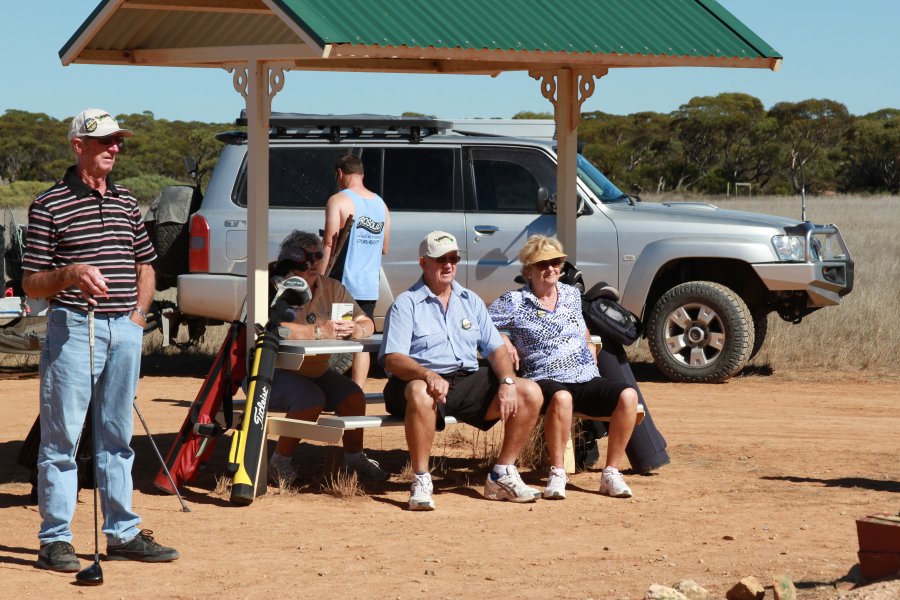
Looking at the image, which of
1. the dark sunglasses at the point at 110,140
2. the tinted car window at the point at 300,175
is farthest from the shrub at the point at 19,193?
the dark sunglasses at the point at 110,140

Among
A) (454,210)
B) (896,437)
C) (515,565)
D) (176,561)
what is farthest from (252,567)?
(454,210)

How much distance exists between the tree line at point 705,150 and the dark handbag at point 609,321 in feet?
137

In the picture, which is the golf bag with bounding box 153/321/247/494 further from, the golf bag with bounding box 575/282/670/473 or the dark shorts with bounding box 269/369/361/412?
the golf bag with bounding box 575/282/670/473

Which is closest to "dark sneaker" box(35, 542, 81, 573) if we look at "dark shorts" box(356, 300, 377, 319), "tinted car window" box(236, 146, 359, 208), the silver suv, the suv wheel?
"dark shorts" box(356, 300, 377, 319)

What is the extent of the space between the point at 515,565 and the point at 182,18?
399cm

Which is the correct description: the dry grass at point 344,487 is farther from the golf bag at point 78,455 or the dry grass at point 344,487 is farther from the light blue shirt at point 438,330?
the golf bag at point 78,455

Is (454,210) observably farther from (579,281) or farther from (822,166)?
(822,166)

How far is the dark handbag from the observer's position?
314 inches

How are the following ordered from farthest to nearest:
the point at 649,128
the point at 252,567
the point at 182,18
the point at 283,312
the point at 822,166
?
the point at 649,128
the point at 822,166
the point at 182,18
the point at 283,312
the point at 252,567

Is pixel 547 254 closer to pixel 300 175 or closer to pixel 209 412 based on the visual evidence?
pixel 209 412

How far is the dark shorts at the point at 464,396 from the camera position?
7328 millimetres

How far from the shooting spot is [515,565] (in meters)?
5.96

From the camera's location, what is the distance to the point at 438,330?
7.39 meters

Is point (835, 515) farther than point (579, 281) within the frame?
No
